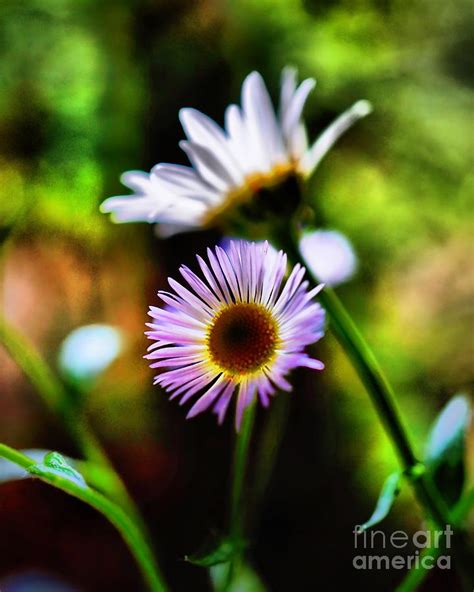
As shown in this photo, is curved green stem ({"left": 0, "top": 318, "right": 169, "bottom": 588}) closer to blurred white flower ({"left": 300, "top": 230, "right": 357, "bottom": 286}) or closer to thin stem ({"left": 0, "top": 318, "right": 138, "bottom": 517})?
thin stem ({"left": 0, "top": 318, "right": 138, "bottom": 517})

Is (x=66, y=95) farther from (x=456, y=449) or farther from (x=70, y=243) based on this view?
(x=456, y=449)

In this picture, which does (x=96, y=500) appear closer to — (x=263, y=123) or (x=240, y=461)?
(x=240, y=461)

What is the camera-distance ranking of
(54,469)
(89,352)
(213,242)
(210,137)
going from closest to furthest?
(54,469), (210,137), (89,352), (213,242)

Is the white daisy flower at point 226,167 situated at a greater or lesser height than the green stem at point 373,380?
greater

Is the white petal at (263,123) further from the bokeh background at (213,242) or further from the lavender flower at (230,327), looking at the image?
the bokeh background at (213,242)

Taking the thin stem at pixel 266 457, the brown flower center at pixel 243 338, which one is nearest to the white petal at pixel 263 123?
the brown flower center at pixel 243 338

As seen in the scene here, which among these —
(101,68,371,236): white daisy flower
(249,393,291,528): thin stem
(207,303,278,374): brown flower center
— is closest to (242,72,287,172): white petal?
(101,68,371,236): white daisy flower

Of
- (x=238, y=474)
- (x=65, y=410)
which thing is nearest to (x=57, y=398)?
(x=65, y=410)
